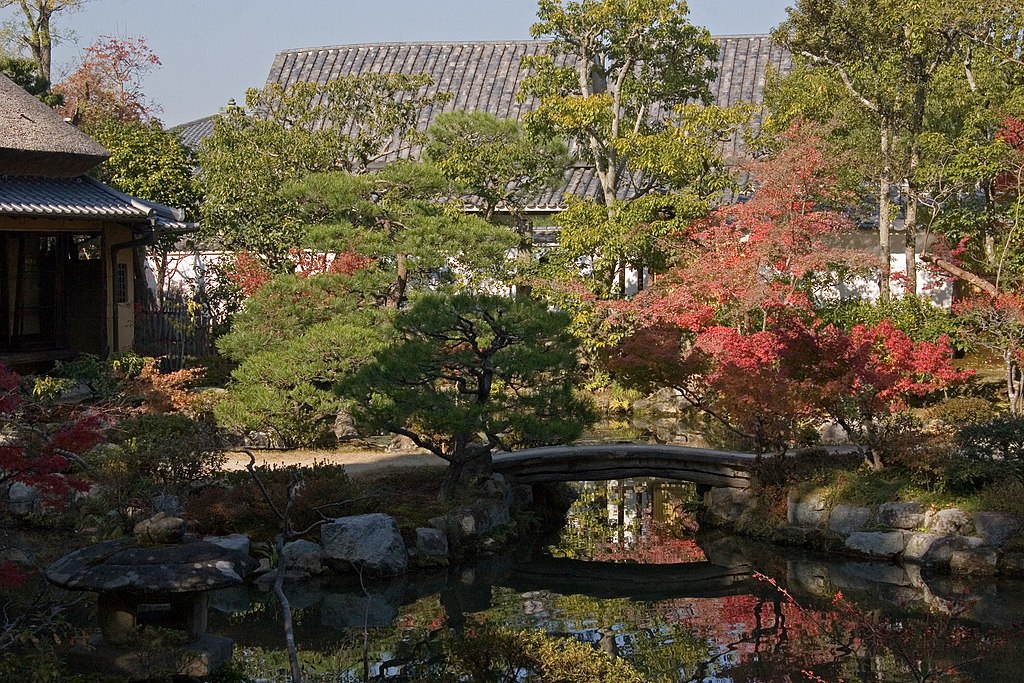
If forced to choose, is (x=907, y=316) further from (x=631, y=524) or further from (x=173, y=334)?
(x=173, y=334)

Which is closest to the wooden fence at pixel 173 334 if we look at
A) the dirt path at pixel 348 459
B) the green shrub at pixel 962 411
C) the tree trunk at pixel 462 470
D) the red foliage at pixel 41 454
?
the dirt path at pixel 348 459

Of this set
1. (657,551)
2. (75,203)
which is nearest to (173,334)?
(75,203)

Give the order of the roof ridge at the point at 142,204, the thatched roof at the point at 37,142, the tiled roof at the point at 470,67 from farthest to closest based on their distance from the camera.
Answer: the tiled roof at the point at 470,67, the roof ridge at the point at 142,204, the thatched roof at the point at 37,142

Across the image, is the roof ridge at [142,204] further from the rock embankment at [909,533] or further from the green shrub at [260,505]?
the rock embankment at [909,533]

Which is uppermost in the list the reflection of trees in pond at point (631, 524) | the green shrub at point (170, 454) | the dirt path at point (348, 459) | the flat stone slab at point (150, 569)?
the flat stone slab at point (150, 569)

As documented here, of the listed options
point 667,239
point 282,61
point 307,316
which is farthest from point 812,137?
point 282,61

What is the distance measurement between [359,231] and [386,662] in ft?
27.9

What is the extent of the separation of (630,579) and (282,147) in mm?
10664

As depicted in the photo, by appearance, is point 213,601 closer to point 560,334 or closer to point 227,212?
point 560,334

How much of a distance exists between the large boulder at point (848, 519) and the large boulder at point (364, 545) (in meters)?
4.50

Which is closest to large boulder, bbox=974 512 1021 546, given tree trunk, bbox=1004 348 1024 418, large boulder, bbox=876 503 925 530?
large boulder, bbox=876 503 925 530

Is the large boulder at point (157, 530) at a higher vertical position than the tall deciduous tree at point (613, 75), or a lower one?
lower

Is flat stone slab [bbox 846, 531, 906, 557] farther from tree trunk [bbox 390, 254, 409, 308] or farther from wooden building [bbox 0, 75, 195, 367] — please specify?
wooden building [bbox 0, 75, 195, 367]

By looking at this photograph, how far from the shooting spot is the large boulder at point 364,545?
38.1 feet
